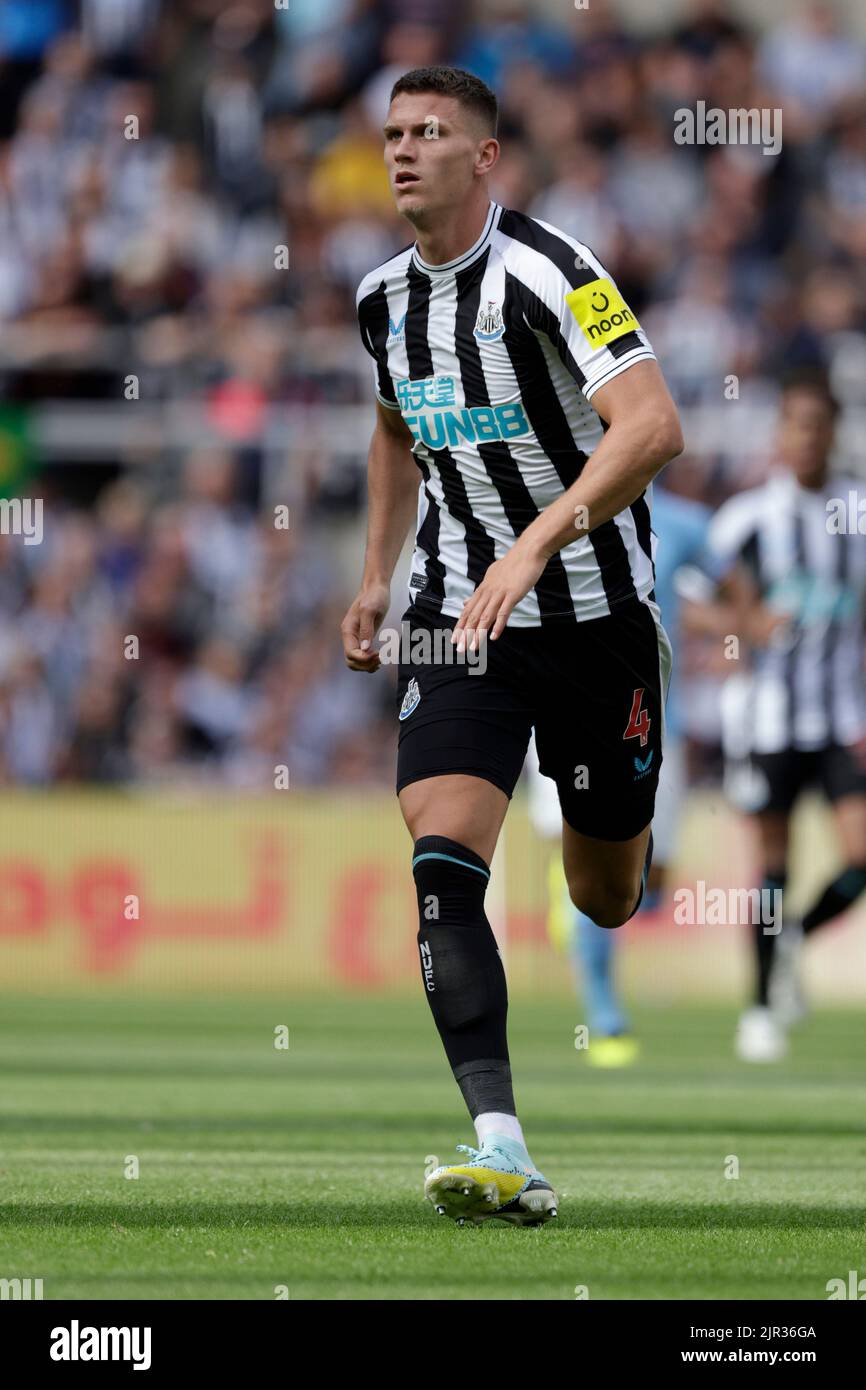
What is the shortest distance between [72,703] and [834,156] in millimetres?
8036

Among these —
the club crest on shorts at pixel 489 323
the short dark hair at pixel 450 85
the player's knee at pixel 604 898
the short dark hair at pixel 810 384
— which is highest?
the short dark hair at pixel 810 384

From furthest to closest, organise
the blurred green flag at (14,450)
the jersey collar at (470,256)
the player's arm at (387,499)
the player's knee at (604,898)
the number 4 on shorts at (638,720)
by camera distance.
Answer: the blurred green flag at (14,450)
the player's knee at (604,898)
the player's arm at (387,499)
the number 4 on shorts at (638,720)
the jersey collar at (470,256)

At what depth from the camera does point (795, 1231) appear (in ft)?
16.6

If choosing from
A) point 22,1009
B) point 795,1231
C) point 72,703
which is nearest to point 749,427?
point 72,703

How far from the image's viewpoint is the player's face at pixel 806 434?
35.2 ft

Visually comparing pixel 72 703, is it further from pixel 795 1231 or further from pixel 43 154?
pixel 795 1231

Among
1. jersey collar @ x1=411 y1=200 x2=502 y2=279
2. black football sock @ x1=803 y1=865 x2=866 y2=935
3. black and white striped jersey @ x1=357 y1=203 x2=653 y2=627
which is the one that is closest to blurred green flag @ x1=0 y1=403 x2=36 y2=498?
black football sock @ x1=803 y1=865 x2=866 y2=935

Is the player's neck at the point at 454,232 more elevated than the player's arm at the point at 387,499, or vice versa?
the player's neck at the point at 454,232

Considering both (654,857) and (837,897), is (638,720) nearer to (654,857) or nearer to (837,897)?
(654,857)

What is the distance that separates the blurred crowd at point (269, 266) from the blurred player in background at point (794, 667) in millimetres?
5355

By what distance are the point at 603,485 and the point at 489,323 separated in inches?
23.8

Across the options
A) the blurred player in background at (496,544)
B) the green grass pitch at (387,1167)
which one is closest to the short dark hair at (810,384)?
the green grass pitch at (387,1167)

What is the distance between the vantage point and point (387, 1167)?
6301 mm

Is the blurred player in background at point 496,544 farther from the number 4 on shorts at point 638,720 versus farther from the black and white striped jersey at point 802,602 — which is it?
the black and white striped jersey at point 802,602
